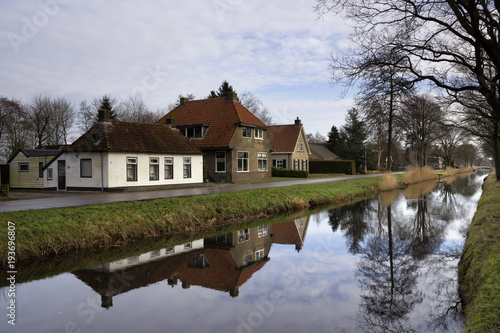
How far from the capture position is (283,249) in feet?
38.3

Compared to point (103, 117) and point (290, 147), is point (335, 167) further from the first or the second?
point (103, 117)

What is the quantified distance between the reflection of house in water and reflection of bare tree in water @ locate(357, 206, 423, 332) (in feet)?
8.08

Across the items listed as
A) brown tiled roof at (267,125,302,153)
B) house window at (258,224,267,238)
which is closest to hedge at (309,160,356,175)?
brown tiled roof at (267,125,302,153)

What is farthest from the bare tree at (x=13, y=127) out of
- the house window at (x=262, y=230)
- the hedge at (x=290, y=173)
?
the house window at (x=262, y=230)

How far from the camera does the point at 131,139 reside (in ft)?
78.4

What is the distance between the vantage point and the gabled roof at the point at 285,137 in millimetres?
46625

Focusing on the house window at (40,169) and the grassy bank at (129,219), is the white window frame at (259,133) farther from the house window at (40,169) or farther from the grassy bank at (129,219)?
the house window at (40,169)

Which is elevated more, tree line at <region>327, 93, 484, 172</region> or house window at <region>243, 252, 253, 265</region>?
tree line at <region>327, 93, 484, 172</region>

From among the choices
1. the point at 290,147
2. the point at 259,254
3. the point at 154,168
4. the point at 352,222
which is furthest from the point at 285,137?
Result: the point at 259,254

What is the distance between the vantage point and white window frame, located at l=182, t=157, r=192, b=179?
27.0 metres

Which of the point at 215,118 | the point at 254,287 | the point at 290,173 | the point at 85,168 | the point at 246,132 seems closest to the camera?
the point at 254,287

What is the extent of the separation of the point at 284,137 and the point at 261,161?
47.1 feet

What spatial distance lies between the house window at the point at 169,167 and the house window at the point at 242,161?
281 inches

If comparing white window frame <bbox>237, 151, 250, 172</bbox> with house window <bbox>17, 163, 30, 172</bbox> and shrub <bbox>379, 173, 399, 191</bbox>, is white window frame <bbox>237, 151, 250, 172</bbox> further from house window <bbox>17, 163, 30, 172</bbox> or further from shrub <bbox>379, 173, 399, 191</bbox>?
house window <bbox>17, 163, 30, 172</bbox>
